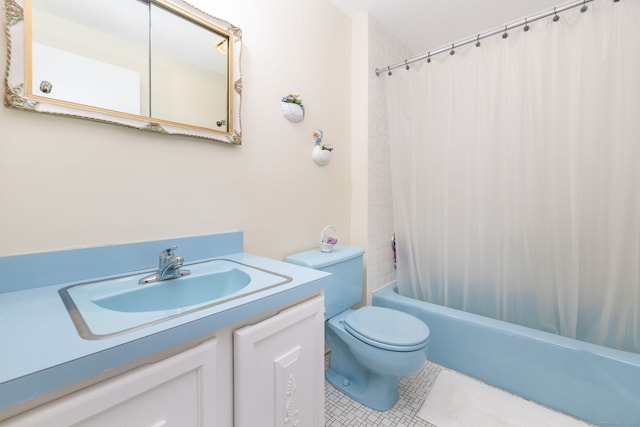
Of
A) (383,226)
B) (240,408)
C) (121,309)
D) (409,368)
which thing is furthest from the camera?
(383,226)

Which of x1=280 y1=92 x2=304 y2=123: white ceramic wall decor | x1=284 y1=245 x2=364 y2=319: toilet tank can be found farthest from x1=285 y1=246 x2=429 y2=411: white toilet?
x1=280 y1=92 x2=304 y2=123: white ceramic wall decor

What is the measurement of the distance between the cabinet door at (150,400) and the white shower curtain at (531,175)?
1.63 metres

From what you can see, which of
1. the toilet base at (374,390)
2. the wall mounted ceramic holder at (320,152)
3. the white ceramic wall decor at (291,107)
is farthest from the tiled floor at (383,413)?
the white ceramic wall decor at (291,107)

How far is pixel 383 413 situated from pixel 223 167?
57.1 inches

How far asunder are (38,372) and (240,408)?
0.45 metres

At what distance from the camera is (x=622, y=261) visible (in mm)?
1315

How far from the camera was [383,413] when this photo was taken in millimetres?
1365

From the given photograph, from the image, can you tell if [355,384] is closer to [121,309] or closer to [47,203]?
[121,309]

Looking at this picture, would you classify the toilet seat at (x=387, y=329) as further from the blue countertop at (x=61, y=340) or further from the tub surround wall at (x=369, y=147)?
the blue countertop at (x=61, y=340)

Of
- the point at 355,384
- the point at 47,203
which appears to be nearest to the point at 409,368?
the point at 355,384

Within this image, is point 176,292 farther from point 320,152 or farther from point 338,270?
point 320,152

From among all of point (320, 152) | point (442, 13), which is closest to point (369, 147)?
point (320, 152)

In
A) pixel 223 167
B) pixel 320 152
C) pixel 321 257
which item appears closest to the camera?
pixel 223 167

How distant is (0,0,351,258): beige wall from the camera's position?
2.72ft
